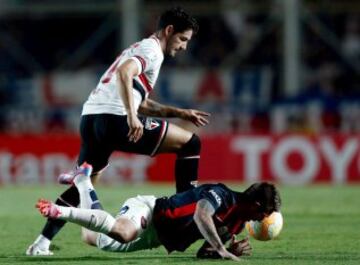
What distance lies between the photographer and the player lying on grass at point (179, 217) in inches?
335

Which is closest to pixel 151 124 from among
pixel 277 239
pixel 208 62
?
pixel 277 239

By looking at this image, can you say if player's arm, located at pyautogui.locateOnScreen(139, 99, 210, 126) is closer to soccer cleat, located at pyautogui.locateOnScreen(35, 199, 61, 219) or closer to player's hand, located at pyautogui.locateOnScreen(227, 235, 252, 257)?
player's hand, located at pyautogui.locateOnScreen(227, 235, 252, 257)

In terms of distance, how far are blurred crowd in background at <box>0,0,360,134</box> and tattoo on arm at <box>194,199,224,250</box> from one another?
14951 millimetres

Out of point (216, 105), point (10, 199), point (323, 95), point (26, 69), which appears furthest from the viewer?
point (26, 69)

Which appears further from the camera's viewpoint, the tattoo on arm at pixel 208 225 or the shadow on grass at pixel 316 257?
the shadow on grass at pixel 316 257

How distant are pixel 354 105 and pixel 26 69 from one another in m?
7.85

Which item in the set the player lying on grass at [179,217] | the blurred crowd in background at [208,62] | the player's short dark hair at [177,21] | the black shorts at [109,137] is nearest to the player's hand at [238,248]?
the player lying on grass at [179,217]

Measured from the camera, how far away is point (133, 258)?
9141 mm

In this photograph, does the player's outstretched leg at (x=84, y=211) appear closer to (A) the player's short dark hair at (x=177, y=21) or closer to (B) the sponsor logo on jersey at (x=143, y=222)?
(B) the sponsor logo on jersey at (x=143, y=222)

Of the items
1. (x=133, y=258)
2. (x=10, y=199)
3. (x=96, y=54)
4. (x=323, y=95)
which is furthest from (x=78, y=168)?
(x=96, y=54)

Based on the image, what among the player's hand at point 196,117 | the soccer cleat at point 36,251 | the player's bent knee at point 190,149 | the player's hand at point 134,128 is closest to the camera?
the player's hand at point 134,128

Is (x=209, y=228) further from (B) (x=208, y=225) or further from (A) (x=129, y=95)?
(A) (x=129, y=95)

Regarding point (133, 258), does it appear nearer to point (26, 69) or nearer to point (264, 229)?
point (264, 229)

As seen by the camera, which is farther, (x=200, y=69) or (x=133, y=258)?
(x=200, y=69)
